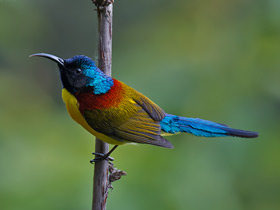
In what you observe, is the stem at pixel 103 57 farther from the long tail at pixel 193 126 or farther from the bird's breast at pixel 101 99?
the long tail at pixel 193 126

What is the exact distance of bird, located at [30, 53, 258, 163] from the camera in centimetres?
288

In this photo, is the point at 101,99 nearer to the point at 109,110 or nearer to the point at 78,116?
the point at 109,110

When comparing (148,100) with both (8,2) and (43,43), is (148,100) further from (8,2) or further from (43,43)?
(43,43)

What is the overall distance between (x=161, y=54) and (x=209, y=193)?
4.51 feet

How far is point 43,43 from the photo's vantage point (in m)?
5.60

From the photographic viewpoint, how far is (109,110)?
2959mm

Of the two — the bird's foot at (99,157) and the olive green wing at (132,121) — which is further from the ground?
the olive green wing at (132,121)

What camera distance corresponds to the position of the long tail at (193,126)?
306 cm

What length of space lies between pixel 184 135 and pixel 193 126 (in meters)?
0.10

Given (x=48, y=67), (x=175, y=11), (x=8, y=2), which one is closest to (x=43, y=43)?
(x=48, y=67)

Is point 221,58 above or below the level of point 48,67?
below

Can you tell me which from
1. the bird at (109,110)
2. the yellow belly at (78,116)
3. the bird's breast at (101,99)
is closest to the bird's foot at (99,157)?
the bird at (109,110)

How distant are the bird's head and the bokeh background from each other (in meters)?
0.52

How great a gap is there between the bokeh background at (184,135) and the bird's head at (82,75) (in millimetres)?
520
